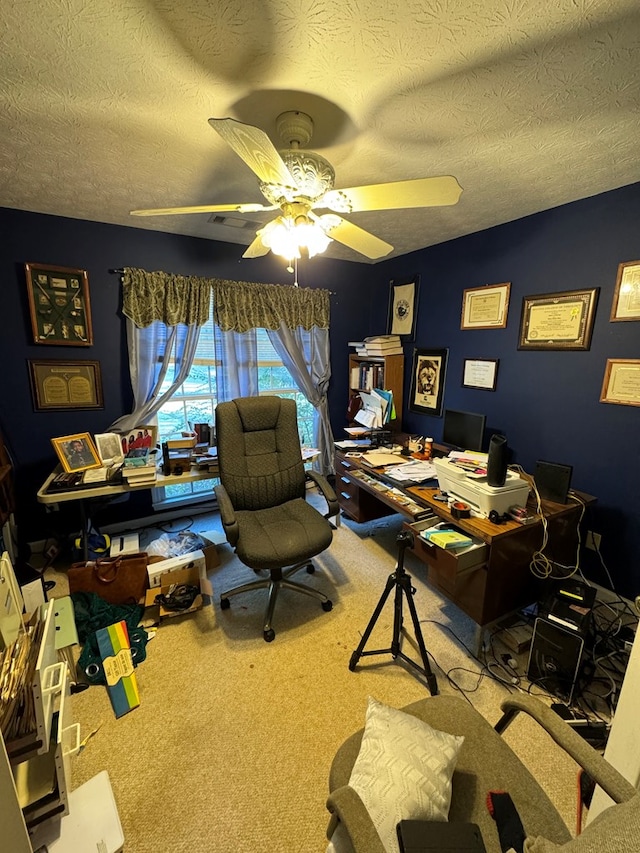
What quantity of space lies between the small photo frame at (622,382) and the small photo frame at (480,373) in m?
0.67

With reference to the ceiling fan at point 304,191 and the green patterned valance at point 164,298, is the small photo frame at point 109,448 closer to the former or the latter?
the green patterned valance at point 164,298

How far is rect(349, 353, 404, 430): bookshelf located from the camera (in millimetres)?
3221

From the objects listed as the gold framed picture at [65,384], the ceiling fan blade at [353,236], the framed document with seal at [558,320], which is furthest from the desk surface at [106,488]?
the framed document with seal at [558,320]

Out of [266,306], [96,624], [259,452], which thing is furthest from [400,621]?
[266,306]

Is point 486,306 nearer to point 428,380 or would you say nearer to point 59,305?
point 428,380

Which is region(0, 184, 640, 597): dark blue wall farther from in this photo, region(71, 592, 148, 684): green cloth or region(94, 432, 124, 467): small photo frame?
region(71, 592, 148, 684): green cloth

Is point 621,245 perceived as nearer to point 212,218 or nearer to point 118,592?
point 212,218

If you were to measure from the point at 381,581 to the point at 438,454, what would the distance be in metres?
1.05

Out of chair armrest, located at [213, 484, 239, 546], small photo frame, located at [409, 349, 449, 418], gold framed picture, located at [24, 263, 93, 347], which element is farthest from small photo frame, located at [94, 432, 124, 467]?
small photo frame, located at [409, 349, 449, 418]

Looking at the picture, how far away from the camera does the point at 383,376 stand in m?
3.23

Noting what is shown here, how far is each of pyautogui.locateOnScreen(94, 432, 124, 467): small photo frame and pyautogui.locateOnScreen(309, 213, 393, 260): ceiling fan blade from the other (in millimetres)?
2071

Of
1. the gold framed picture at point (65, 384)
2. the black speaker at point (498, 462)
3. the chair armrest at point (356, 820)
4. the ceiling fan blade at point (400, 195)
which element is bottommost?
the chair armrest at point (356, 820)

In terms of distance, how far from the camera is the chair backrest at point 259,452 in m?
2.17

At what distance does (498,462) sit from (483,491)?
17cm
